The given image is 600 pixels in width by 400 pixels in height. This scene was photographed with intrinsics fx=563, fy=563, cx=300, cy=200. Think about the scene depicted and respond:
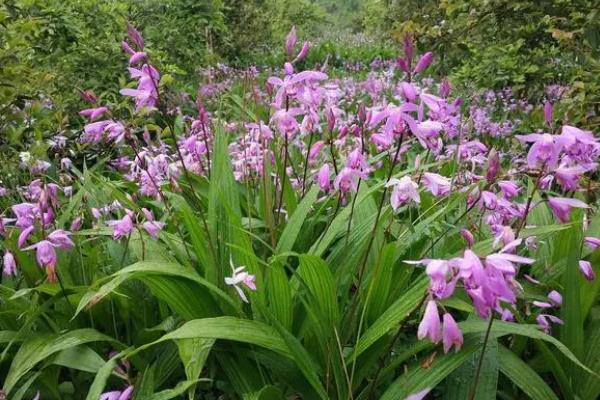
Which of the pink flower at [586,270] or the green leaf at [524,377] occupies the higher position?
the pink flower at [586,270]

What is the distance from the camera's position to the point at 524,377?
5.07 ft

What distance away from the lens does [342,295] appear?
1.90 metres

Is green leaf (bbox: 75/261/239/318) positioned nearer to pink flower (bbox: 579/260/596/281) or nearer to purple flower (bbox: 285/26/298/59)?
purple flower (bbox: 285/26/298/59)

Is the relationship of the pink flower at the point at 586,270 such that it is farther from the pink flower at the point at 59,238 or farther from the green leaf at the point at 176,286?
the pink flower at the point at 59,238

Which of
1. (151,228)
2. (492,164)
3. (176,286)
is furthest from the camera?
(151,228)

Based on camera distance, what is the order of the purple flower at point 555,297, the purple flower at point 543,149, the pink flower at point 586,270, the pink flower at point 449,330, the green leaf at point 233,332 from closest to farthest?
the pink flower at point 449,330 < the purple flower at point 543,149 < the green leaf at point 233,332 < the pink flower at point 586,270 < the purple flower at point 555,297

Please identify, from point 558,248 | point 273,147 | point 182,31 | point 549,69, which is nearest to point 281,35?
point 182,31

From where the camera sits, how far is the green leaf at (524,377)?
4.97 ft

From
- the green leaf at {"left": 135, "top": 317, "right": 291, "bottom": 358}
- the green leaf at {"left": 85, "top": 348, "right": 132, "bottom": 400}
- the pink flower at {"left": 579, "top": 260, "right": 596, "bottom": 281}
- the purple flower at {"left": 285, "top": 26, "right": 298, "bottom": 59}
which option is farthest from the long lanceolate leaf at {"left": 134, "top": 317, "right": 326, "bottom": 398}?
→ the pink flower at {"left": 579, "top": 260, "right": 596, "bottom": 281}

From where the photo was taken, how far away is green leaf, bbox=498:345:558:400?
4.97ft

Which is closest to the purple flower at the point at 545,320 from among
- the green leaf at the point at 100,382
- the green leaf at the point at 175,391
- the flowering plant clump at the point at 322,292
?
the flowering plant clump at the point at 322,292

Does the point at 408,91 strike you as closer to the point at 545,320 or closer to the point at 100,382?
the point at 545,320

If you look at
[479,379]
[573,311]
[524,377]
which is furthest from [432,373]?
[573,311]

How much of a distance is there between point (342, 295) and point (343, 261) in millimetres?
131
